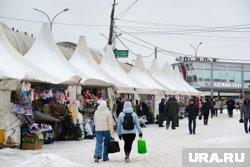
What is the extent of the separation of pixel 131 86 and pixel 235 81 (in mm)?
83878

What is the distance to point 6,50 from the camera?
1532 cm

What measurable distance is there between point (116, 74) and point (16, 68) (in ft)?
36.5

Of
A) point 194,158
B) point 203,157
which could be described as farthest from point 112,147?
point 203,157

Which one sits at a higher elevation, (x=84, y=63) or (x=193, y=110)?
(x=84, y=63)

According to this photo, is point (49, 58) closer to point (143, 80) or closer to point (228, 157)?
point (228, 157)

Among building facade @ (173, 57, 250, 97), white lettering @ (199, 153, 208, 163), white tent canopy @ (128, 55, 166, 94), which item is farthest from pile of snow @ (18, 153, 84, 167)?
building facade @ (173, 57, 250, 97)

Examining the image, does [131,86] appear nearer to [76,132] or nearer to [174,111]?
[174,111]

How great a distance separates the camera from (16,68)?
14.2 meters

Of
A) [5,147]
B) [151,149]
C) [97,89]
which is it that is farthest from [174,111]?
[5,147]

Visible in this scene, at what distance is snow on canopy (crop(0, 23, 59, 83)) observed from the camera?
1336cm

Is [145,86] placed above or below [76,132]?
above

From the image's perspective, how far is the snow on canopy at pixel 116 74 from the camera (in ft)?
74.9

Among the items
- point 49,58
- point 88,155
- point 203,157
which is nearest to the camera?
point 203,157

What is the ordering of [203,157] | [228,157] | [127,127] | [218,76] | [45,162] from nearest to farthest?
[45,162] → [127,127] → [228,157] → [203,157] → [218,76]
